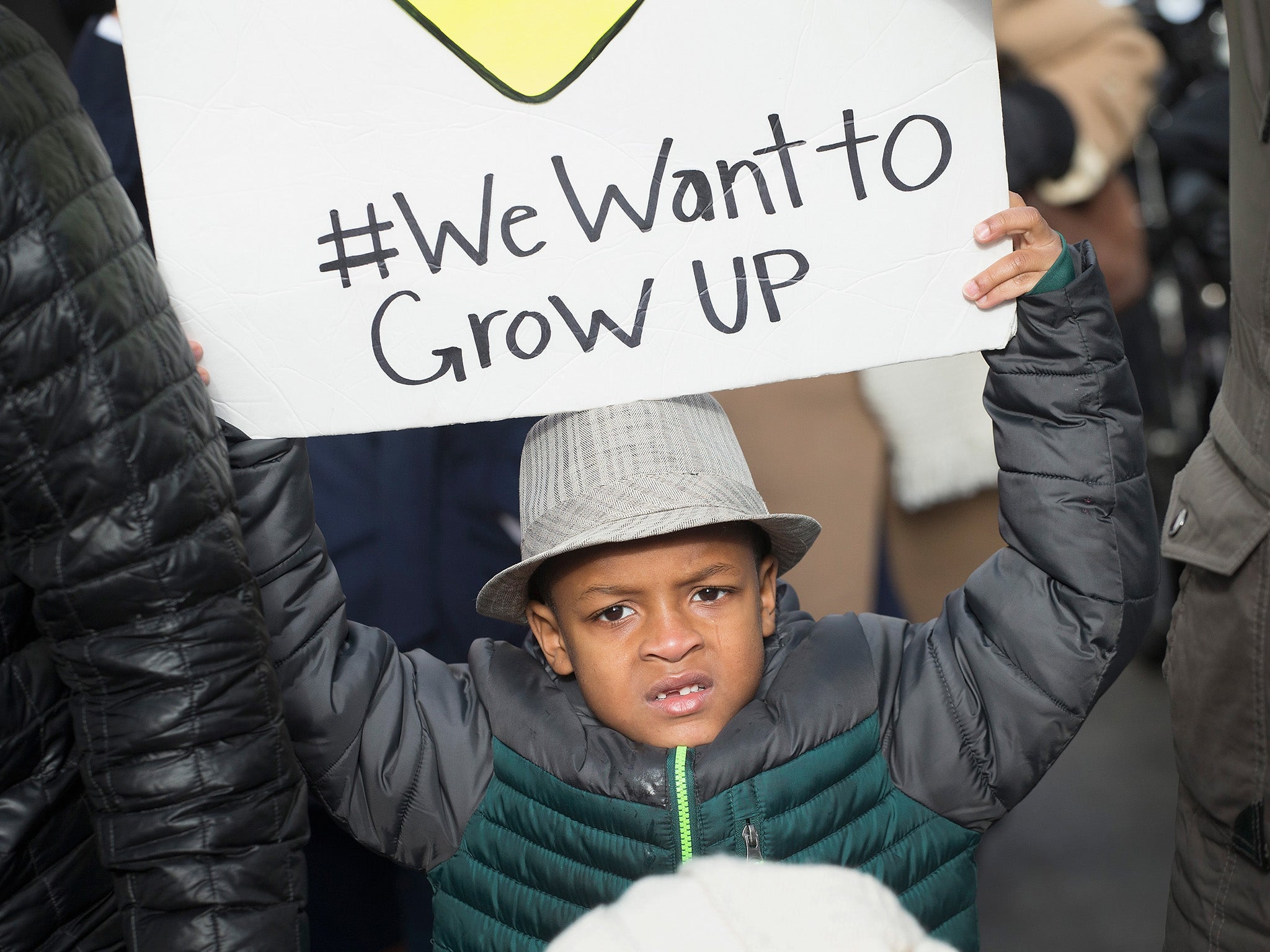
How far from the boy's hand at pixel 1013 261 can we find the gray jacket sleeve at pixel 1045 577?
0.03 metres

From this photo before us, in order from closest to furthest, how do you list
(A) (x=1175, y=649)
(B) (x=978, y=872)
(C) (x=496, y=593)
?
1. (A) (x=1175, y=649)
2. (C) (x=496, y=593)
3. (B) (x=978, y=872)

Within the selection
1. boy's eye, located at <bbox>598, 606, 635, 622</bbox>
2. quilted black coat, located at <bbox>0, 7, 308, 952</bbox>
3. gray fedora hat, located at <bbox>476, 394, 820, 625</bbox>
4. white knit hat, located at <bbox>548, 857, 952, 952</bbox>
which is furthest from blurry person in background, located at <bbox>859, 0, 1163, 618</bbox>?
quilted black coat, located at <bbox>0, 7, 308, 952</bbox>

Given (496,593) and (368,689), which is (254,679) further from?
(496,593)

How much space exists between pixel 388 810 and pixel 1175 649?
0.83 m

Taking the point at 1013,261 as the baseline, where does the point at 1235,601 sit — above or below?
below

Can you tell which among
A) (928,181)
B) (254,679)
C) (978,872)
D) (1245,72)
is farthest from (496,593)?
(978,872)

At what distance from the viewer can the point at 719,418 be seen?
1.53 meters

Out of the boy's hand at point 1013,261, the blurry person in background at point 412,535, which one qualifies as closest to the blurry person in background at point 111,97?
the blurry person in background at point 412,535

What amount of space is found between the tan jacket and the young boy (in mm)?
1036

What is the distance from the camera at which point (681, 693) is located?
1378mm

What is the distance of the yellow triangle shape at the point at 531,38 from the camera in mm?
1255

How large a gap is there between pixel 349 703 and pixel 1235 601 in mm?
881

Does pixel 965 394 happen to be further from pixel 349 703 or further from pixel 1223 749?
pixel 349 703

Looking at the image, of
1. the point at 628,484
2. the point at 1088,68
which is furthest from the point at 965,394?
the point at 628,484
